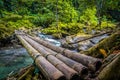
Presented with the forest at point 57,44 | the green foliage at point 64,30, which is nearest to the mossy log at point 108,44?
the forest at point 57,44

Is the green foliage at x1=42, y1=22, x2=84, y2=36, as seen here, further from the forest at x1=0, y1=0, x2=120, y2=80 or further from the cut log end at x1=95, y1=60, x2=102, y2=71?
the cut log end at x1=95, y1=60, x2=102, y2=71

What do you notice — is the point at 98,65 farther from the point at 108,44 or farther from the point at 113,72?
the point at 108,44

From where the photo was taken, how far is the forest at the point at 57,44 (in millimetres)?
5613

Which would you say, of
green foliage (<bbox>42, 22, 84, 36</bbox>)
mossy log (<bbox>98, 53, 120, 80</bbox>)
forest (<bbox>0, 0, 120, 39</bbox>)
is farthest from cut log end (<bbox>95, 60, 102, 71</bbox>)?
green foliage (<bbox>42, 22, 84, 36</bbox>)

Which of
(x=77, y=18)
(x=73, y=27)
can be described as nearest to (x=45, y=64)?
(x=73, y=27)

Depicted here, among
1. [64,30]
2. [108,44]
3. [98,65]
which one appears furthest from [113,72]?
[64,30]

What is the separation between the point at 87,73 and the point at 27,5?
141ft

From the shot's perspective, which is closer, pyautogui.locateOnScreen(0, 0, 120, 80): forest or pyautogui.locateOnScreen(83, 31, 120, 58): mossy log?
pyautogui.locateOnScreen(0, 0, 120, 80): forest

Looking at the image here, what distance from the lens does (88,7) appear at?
47.1m

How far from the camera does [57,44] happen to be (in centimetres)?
2342

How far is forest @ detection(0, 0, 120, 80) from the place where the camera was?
18.4ft

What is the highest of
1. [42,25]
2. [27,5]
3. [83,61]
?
[83,61]

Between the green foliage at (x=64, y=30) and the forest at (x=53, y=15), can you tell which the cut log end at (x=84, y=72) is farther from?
the green foliage at (x=64, y=30)

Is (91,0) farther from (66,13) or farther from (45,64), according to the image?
(45,64)
